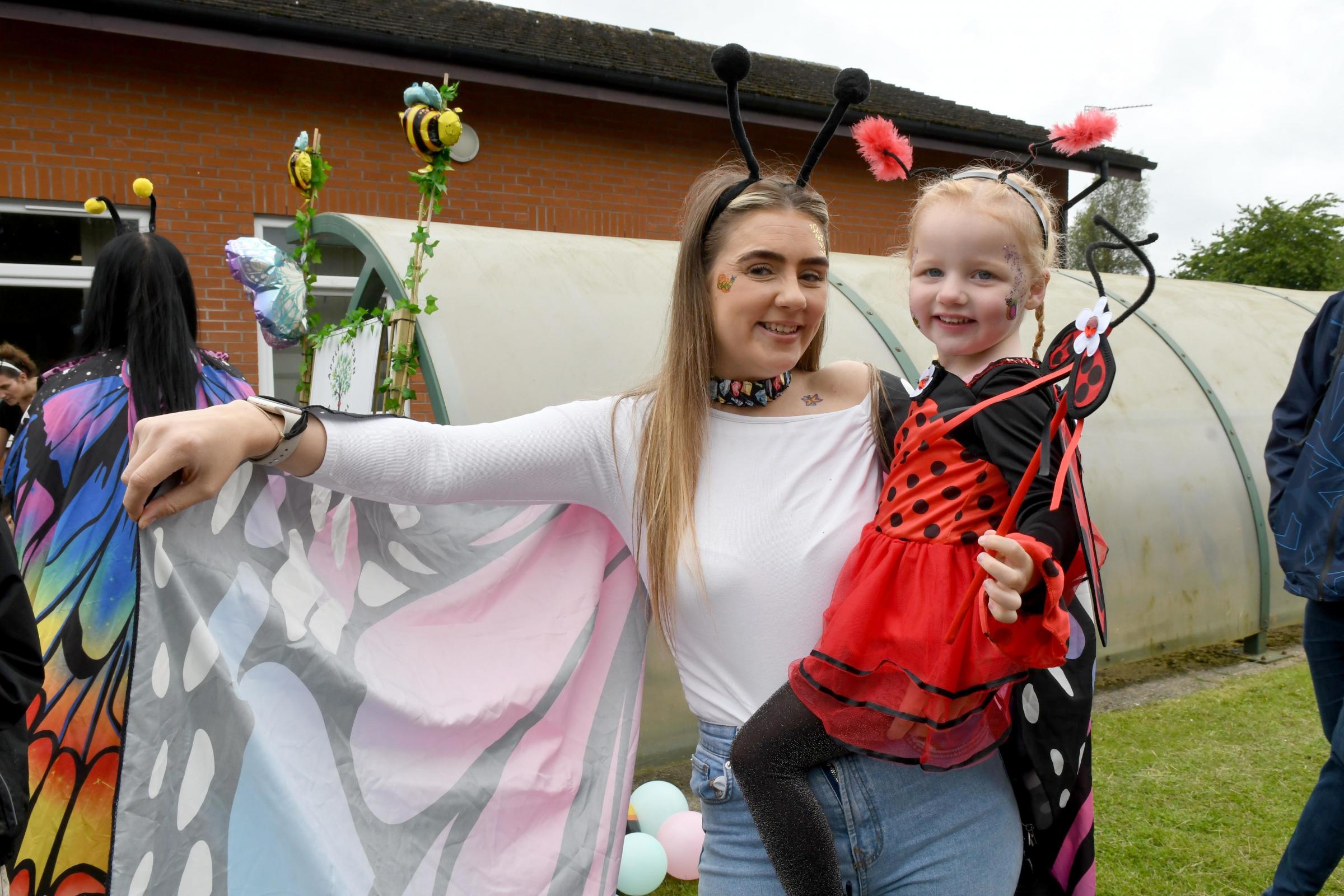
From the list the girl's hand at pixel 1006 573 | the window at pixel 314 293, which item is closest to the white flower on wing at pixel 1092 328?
the girl's hand at pixel 1006 573

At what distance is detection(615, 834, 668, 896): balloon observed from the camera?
337cm

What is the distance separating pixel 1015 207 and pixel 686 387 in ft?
2.14

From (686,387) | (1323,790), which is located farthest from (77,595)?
(1323,790)

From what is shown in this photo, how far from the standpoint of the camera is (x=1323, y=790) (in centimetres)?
278

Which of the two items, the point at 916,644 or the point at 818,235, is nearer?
the point at 916,644

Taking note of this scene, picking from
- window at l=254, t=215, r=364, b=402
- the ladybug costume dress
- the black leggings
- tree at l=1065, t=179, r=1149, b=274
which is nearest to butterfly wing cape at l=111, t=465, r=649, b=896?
the black leggings

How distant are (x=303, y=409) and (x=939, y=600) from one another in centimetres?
107

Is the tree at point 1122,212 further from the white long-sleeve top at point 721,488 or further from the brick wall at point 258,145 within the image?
the white long-sleeve top at point 721,488

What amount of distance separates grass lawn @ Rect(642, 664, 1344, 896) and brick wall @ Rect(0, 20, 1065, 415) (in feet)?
16.4

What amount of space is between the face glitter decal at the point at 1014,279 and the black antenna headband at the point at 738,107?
385mm

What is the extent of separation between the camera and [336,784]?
1691mm

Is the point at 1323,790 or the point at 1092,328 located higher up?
the point at 1092,328

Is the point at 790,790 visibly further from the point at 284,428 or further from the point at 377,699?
the point at 284,428

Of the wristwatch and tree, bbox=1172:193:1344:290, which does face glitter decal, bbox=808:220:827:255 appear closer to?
the wristwatch
